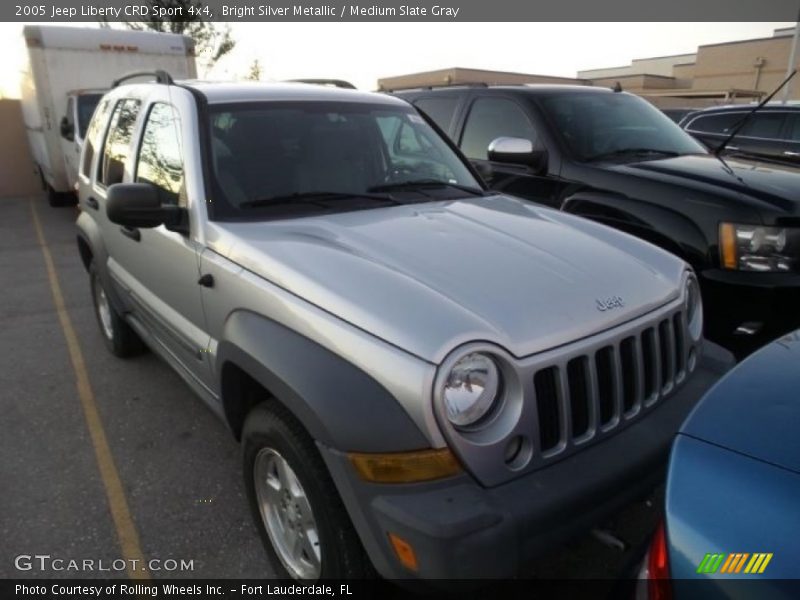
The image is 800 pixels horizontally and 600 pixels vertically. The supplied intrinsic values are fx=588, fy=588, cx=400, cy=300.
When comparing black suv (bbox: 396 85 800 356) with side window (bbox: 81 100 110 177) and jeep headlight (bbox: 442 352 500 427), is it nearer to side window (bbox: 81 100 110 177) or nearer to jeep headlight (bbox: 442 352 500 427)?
jeep headlight (bbox: 442 352 500 427)

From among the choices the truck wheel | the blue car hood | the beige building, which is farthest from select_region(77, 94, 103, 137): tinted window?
the beige building

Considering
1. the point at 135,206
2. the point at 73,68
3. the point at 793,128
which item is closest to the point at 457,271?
the point at 135,206

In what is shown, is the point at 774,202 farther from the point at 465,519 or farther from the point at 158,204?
the point at 158,204

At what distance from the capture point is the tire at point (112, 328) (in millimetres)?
4383

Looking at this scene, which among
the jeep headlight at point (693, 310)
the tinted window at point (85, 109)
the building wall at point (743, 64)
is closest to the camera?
the jeep headlight at point (693, 310)

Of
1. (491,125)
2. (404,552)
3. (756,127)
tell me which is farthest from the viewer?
(756,127)

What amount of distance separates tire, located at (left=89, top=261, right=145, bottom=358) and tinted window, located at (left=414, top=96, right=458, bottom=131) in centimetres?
325

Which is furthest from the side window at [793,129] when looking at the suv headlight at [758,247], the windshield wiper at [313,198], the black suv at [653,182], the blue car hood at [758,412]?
the blue car hood at [758,412]

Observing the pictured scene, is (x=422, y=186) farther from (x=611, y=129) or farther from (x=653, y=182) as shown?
(x=611, y=129)

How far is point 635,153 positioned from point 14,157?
16541 millimetres

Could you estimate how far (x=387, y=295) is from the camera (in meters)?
1.93

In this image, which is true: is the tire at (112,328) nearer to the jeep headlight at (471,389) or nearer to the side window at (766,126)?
the jeep headlight at (471,389)

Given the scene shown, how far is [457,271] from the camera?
214 cm

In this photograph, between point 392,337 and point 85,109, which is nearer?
point 392,337
